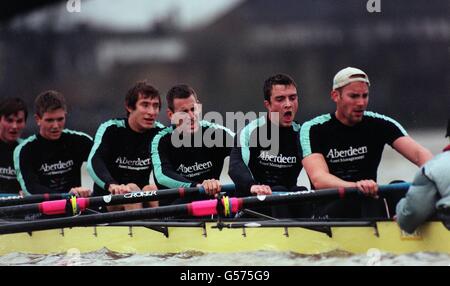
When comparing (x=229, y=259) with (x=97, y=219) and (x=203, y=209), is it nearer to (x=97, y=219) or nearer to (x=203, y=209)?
(x=203, y=209)

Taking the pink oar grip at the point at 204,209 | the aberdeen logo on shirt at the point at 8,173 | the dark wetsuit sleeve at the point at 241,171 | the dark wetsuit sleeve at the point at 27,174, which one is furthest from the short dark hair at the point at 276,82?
the aberdeen logo on shirt at the point at 8,173

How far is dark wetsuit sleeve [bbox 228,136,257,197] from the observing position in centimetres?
738

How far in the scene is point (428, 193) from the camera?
219 inches

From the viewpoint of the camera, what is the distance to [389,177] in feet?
60.1

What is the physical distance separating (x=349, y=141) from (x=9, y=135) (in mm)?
4089

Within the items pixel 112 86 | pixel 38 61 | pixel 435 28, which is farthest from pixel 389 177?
pixel 38 61

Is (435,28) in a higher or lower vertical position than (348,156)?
higher

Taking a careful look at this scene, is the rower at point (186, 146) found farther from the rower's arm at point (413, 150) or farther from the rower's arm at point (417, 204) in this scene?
the rower's arm at point (417, 204)

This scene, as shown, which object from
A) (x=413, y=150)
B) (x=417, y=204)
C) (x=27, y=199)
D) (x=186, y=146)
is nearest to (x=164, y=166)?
(x=186, y=146)

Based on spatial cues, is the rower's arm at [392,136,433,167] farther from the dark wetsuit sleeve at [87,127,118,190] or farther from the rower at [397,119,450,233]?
the dark wetsuit sleeve at [87,127,118,190]

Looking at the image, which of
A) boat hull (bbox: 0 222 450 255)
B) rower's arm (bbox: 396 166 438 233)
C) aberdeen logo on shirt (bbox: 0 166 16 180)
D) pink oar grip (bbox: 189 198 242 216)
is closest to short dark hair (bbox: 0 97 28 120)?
aberdeen logo on shirt (bbox: 0 166 16 180)

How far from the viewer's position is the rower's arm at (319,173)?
6.62 m
